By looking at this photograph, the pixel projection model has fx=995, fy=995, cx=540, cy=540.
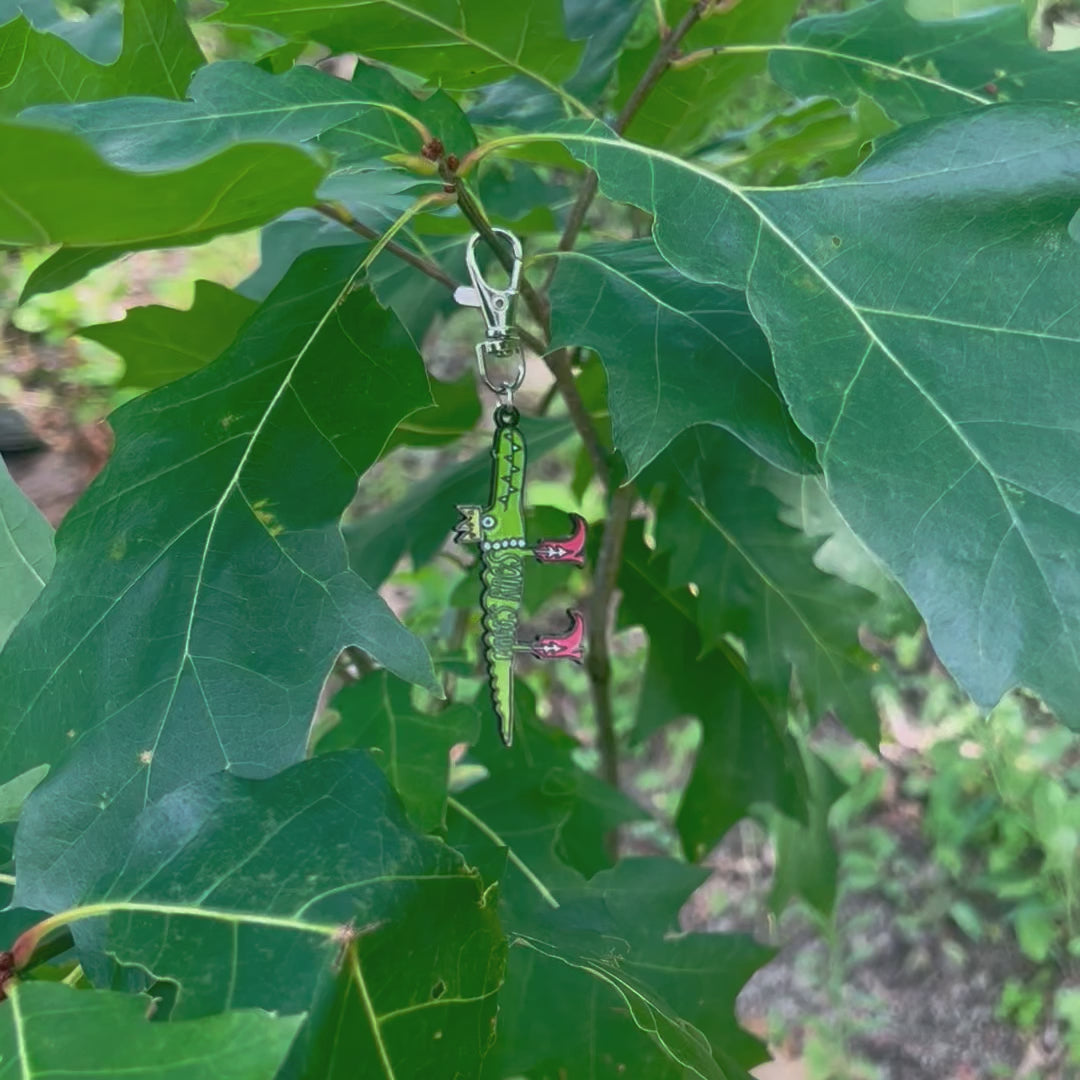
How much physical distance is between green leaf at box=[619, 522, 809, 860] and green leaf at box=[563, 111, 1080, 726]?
47 centimetres

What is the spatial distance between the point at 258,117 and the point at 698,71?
1.14 ft

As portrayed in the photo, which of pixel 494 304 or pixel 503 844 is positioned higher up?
pixel 494 304

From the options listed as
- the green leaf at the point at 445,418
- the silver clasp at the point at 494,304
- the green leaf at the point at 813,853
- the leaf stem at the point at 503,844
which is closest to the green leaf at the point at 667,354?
the silver clasp at the point at 494,304

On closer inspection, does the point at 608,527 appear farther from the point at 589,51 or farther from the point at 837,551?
A: the point at 589,51

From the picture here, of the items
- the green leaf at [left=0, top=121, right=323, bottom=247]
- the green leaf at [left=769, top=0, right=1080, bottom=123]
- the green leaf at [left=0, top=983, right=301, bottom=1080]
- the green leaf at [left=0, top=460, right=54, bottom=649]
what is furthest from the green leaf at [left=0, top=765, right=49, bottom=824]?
the green leaf at [left=769, top=0, right=1080, bottom=123]

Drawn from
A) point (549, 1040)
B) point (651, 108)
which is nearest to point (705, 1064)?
point (549, 1040)

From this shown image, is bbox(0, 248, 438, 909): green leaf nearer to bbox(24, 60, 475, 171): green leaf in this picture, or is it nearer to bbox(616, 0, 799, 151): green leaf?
bbox(24, 60, 475, 171): green leaf

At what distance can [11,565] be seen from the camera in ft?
1.95

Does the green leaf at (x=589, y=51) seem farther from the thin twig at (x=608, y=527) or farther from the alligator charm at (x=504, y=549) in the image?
the alligator charm at (x=504, y=549)

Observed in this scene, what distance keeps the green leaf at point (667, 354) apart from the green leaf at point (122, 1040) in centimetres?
29

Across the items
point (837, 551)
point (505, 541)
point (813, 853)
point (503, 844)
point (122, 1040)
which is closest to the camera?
point (122, 1040)

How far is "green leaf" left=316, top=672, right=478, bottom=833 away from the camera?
0.74 m

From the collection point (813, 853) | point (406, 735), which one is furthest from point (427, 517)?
point (813, 853)

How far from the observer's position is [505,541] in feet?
1.88
